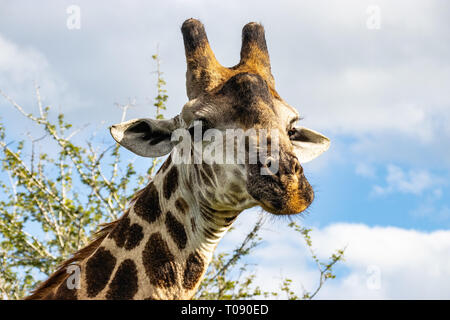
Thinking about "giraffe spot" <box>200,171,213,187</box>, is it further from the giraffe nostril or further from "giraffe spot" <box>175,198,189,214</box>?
the giraffe nostril

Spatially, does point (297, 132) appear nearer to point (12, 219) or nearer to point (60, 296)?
point (60, 296)

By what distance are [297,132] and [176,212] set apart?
4.90 ft

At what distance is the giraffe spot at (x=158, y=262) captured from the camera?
464cm

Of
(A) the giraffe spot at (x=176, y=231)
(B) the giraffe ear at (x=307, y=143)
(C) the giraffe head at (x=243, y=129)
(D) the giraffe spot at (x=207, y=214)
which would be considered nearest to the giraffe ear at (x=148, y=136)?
(C) the giraffe head at (x=243, y=129)

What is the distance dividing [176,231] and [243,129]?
1.05 m

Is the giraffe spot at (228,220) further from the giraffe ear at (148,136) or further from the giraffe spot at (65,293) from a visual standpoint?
the giraffe spot at (65,293)

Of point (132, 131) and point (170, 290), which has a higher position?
point (132, 131)

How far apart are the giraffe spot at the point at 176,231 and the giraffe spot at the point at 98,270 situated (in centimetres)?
55

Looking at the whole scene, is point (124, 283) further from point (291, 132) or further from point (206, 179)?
point (291, 132)

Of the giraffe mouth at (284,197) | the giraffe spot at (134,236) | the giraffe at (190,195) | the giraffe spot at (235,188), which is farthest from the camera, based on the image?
the giraffe spot at (134,236)

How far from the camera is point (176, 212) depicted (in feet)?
15.9

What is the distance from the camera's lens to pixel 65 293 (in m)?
4.84

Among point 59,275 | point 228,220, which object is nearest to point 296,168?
point 228,220
